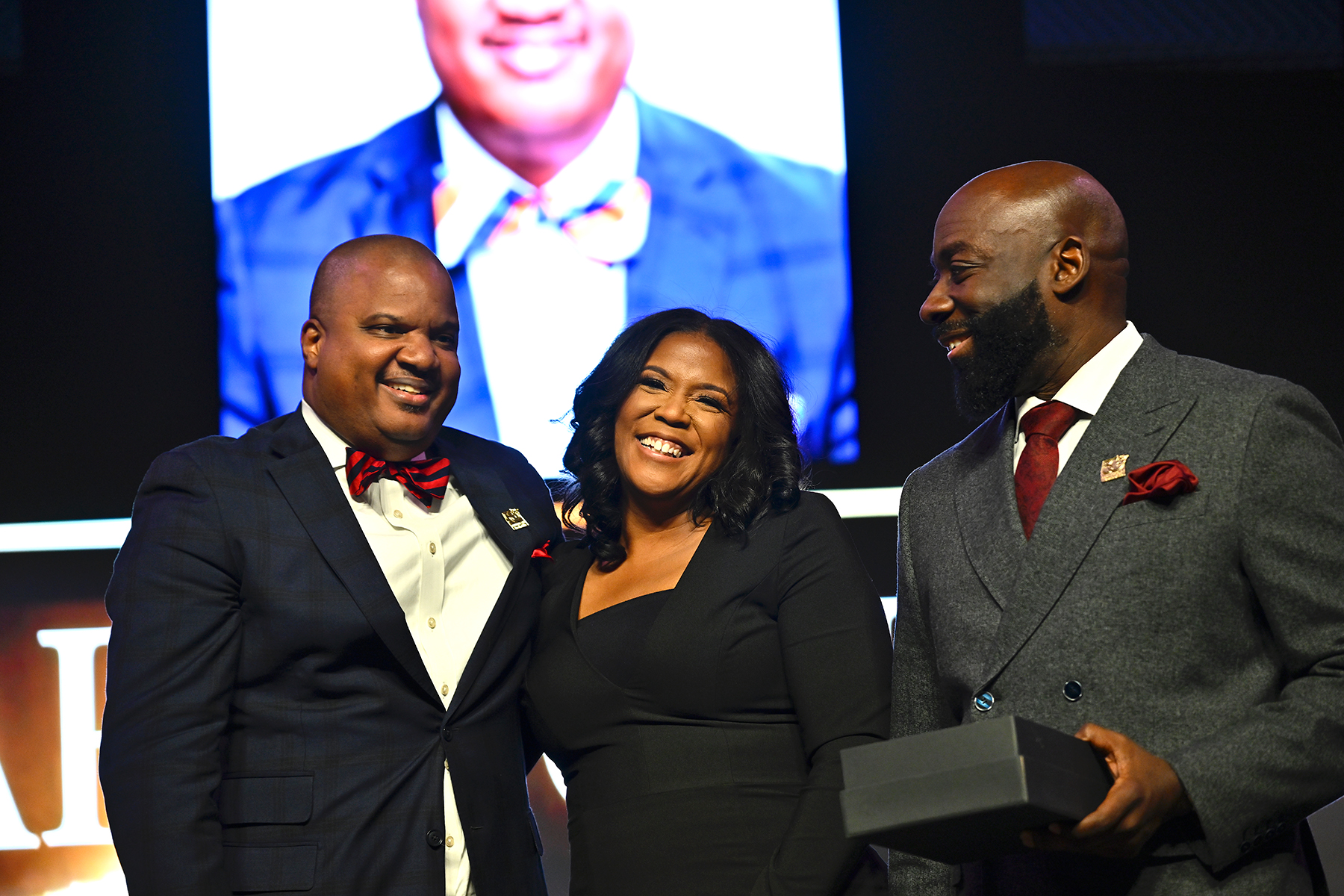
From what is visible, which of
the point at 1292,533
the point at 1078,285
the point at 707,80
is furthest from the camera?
the point at 707,80

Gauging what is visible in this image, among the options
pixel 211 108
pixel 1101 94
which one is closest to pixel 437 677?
pixel 211 108

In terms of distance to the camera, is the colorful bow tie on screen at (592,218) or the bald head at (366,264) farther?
the colorful bow tie on screen at (592,218)

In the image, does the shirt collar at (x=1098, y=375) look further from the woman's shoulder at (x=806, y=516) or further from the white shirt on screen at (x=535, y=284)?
the white shirt on screen at (x=535, y=284)

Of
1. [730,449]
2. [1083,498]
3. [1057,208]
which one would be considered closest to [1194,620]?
[1083,498]

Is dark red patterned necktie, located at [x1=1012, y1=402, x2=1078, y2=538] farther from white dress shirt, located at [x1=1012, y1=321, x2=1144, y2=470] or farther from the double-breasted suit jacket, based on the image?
the double-breasted suit jacket

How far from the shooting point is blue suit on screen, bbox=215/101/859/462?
3955 millimetres

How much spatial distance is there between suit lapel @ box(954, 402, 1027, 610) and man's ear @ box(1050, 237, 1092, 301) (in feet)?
0.79

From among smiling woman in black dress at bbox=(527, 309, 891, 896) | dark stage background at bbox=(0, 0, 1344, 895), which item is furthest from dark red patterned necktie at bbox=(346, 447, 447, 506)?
dark stage background at bbox=(0, 0, 1344, 895)

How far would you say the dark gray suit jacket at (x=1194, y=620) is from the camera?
5.28ft

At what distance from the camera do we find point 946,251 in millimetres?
2127

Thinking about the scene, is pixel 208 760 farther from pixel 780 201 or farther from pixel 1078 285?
pixel 780 201

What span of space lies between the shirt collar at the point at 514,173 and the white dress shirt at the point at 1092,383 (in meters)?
2.36

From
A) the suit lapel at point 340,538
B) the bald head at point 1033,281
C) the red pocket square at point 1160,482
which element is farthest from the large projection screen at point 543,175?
the red pocket square at point 1160,482

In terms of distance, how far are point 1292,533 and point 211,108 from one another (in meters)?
3.68
